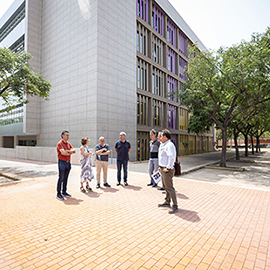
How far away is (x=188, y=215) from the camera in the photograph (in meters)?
4.45

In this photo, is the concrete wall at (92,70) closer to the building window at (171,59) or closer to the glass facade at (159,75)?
the glass facade at (159,75)

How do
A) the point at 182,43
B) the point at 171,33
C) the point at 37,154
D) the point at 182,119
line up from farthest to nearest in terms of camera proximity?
the point at 182,43
the point at 182,119
the point at 171,33
the point at 37,154

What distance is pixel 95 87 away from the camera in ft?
54.1

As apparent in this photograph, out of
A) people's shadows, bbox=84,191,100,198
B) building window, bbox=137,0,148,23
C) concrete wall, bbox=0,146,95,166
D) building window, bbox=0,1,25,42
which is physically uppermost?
building window, bbox=0,1,25,42

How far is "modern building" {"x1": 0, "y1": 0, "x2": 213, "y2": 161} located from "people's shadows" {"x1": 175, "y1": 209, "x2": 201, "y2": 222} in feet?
40.7

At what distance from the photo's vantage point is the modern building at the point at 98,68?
56.1 feet

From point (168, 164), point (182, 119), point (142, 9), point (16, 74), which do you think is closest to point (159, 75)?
point (142, 9)

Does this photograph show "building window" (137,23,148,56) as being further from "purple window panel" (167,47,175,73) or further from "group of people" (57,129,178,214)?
"group of people" (57,129,178,214)

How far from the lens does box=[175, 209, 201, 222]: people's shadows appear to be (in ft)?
13.8

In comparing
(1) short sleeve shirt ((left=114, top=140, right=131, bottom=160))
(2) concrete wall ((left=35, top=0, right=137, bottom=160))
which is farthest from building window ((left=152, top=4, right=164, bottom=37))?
(1) short sleeve shirt ((left=114, top=140, right=131, bottom=160))

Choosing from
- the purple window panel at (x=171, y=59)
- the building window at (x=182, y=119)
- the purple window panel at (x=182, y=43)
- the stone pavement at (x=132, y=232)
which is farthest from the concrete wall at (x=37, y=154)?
the purple window panel at (x=182, y=43)

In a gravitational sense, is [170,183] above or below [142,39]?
below

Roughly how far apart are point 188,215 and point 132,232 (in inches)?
61.1

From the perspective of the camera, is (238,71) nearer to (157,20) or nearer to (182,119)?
(157,20)
